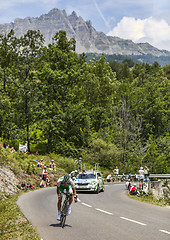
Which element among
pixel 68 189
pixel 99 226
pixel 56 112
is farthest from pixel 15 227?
pixel 56 112

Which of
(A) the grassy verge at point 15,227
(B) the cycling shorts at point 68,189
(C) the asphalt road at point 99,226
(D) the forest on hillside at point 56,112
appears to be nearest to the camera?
(A) the grassy verge at point 15,227

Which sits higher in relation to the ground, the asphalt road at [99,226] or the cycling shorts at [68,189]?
the cycling shorts at [68,189]

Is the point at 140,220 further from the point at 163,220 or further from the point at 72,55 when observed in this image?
the point at 72,55

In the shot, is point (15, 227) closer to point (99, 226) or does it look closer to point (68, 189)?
point (68, 189)

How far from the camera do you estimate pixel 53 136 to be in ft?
163

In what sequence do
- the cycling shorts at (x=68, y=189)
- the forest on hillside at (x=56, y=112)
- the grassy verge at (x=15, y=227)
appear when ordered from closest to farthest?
the grassy verge at (x=15, y=227)
the cycling shorts at (x=68, y=189)
the forest on hillside at (x=56, y=112)

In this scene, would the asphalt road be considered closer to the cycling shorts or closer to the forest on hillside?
the cycling shorts

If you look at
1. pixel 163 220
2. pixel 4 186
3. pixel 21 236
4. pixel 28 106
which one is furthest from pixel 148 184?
pixel 28 106

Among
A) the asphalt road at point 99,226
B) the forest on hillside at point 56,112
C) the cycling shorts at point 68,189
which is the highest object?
the forest on hillside at point 56,112

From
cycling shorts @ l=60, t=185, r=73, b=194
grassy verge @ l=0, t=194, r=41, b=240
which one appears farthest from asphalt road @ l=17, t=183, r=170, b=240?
cycling shorts @ l=60, t=185, r=73, b=194

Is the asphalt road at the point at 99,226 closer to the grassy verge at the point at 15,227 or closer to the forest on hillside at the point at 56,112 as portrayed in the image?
the grassy verge at the point at 15,227

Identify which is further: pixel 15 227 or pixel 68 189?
pixel 68 189

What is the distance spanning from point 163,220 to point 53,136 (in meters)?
39.2

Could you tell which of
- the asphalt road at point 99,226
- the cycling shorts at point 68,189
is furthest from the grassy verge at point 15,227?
the cycling shorts at point 68,189
